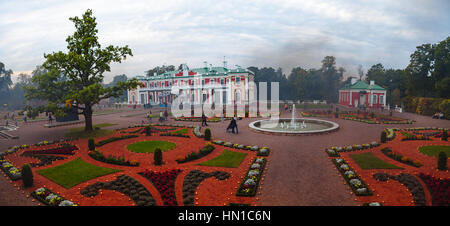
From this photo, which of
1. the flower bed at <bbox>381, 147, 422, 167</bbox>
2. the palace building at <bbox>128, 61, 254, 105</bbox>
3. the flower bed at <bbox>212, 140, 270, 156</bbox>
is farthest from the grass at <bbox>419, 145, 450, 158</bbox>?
the palace building at <bbox>128, 61, 254, 105</bbox>

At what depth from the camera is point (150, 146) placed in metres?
17.8

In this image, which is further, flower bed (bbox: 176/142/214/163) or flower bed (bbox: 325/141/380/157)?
flower bed (bbox: 325/141/380/157)

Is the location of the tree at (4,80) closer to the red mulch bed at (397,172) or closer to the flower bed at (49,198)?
the flower bed at (49,198)

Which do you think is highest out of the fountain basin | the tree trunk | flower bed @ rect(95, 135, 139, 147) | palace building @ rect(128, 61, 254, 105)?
palace building @ rect(128, 61, 254, 105)

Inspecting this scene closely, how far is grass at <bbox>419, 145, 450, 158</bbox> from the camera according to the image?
588 inches

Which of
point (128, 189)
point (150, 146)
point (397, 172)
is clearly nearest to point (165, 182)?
point (128, 189)

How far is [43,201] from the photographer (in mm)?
9492

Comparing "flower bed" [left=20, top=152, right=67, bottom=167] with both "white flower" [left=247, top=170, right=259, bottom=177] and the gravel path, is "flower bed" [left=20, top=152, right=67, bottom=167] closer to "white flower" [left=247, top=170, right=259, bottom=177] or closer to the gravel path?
the gravel path

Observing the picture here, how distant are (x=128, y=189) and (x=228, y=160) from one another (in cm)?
593

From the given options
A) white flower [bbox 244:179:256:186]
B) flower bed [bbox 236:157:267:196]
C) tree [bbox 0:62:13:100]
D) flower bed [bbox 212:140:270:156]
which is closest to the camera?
flower bed [bbox 236:157:267:196]

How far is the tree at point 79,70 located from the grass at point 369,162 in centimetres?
1932

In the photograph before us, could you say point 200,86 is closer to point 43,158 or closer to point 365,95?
point 365,95

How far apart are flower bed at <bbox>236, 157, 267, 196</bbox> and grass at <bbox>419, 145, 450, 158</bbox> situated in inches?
424

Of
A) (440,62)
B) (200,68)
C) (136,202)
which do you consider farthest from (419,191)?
(200,68)
